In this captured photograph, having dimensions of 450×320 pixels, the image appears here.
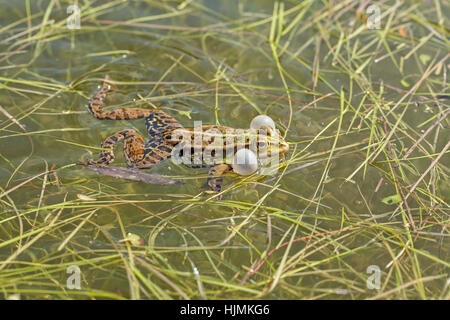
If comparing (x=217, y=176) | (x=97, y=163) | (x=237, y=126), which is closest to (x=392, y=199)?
(x=217, y=176)

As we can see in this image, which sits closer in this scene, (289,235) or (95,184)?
(289,235)

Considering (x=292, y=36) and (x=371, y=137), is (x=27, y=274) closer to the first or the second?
(x=371, y=137)

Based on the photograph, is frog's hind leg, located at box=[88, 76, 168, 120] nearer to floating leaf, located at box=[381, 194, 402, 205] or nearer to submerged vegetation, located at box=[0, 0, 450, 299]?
submerged vegetation, located at box=[0, 0, 450, 299]

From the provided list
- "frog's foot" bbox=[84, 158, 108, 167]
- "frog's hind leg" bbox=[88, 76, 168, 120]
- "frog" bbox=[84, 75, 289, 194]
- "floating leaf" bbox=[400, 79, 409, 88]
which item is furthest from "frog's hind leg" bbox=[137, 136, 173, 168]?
"floating leaf" bbox=[400, 79, 409, 88]

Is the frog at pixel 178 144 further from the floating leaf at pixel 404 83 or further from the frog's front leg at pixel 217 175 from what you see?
the floating leaf at pixel 404 83

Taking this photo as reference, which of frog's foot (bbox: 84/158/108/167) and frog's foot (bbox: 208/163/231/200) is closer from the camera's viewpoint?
frog's foot (bbox: 208/163/231/200)

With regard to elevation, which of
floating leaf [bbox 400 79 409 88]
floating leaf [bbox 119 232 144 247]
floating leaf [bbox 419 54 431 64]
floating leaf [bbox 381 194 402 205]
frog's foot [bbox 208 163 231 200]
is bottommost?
floating leaf [bbox 119 232 144 247]

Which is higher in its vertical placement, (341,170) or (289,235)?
(341,170)
